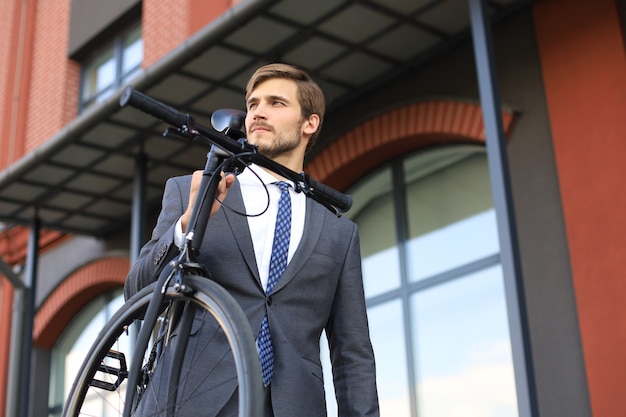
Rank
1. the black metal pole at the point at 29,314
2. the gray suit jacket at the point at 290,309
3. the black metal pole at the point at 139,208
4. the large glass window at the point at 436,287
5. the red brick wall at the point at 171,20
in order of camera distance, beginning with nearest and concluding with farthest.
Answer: the gray suit jacket at the point at 290,309 < the large glass window at the point at 436,287 < the black metal pole at the point at 139,208 < the red brick wall at the point at 171,20 < the black metal pole at the point at 29,314

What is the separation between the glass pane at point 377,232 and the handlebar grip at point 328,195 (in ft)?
22.2

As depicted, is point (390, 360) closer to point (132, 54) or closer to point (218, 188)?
point (132, 54)

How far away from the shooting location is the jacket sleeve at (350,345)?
132 inches

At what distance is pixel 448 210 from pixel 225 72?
2.68 meters

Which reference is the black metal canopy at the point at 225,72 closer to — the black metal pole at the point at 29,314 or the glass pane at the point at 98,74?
the black metal pole at the point at 29,314

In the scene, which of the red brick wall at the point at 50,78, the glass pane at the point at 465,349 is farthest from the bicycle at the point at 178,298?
the red brick wall at the point at 50,78

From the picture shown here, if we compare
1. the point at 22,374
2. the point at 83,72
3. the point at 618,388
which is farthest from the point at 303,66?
the point at 83,72

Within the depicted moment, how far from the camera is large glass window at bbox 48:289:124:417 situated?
45.3 ft

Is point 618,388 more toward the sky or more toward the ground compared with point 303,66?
more toward the ground

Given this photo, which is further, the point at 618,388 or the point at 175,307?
the point at 618,388

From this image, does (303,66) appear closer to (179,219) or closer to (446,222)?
(446,222)

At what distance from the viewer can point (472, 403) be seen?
28.8 feet

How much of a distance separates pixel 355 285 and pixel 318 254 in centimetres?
23

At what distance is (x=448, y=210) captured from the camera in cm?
949
